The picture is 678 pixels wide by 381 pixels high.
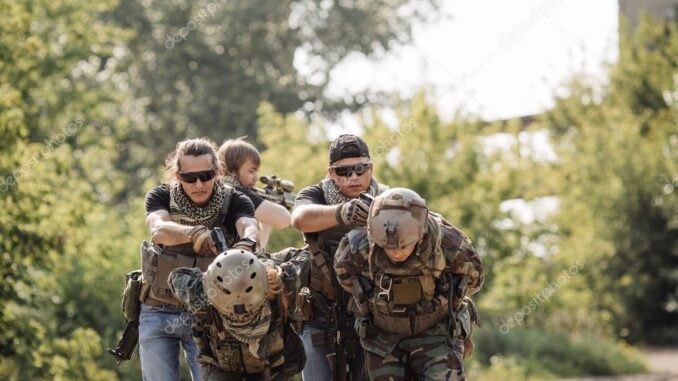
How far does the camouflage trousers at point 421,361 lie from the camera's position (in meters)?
7.21

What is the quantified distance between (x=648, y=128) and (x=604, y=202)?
4.12 metres

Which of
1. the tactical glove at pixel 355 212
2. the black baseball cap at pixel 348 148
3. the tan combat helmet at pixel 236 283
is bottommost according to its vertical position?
the tan combat helmet at pixel 236 283

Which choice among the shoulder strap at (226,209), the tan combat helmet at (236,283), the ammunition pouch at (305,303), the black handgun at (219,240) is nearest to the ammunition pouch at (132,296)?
the shoulder strap at (226,209)

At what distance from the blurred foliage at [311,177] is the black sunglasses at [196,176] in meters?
7.85

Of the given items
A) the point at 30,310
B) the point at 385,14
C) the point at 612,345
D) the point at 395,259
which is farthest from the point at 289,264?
the point at 385,14

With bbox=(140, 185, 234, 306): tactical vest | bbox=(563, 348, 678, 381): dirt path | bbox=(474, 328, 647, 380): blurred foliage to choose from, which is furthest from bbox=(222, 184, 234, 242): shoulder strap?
bbox=(474, 328, 647, 380): blurred foliage

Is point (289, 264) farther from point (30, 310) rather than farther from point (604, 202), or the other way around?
point (604, 202)

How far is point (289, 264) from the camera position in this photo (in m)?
7.58

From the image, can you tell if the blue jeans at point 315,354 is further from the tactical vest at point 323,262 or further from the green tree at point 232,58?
the green tree at point 232,58

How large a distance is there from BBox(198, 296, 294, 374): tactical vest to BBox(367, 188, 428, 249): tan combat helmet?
0.75 meters

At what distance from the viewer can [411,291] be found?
7.21 metres

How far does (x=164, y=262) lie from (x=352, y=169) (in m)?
1.28

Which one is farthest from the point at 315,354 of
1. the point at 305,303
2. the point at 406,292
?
the point at 406,292

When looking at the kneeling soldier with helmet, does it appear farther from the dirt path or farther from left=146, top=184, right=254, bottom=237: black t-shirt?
the dirt path
